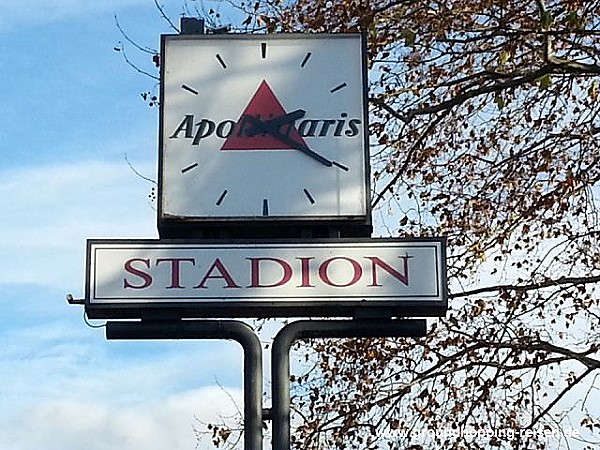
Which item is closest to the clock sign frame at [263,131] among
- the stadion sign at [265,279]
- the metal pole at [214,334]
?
the stadion sign at [265,279]

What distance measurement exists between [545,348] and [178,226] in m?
5.90

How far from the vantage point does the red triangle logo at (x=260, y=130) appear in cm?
817

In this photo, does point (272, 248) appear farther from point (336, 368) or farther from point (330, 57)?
point (336, 368)

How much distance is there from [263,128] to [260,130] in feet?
0.07

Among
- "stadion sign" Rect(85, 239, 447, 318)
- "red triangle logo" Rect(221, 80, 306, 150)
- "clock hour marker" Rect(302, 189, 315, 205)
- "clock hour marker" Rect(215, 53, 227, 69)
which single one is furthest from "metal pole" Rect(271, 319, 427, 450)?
"clock hour marker" Rect(215, 53, 227, 69)

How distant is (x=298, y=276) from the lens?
7.75m

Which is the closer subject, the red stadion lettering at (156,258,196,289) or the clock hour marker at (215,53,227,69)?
the red stadion lettering at (156,258,196,289)

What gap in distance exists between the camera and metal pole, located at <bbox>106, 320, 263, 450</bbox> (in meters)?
7.64

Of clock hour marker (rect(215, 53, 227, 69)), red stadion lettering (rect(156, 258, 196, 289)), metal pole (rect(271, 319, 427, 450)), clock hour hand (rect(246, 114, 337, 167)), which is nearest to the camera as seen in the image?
metal pole (rect(271, 319, 427, 450))

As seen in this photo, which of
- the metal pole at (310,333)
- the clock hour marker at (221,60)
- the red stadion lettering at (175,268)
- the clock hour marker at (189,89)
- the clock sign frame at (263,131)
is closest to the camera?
the metal pole at (310,333)

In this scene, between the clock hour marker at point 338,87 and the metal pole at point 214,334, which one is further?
the clock hour marker at point 338,87

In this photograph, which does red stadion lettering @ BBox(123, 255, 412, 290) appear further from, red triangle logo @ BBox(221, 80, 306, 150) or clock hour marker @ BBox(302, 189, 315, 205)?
red triangle logo @ BBox(221, 80, 306, 150)

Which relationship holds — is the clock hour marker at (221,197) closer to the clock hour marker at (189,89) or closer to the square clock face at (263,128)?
the square clock face at (263,128)

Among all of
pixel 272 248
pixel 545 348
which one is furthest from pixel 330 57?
pixel 545 348
